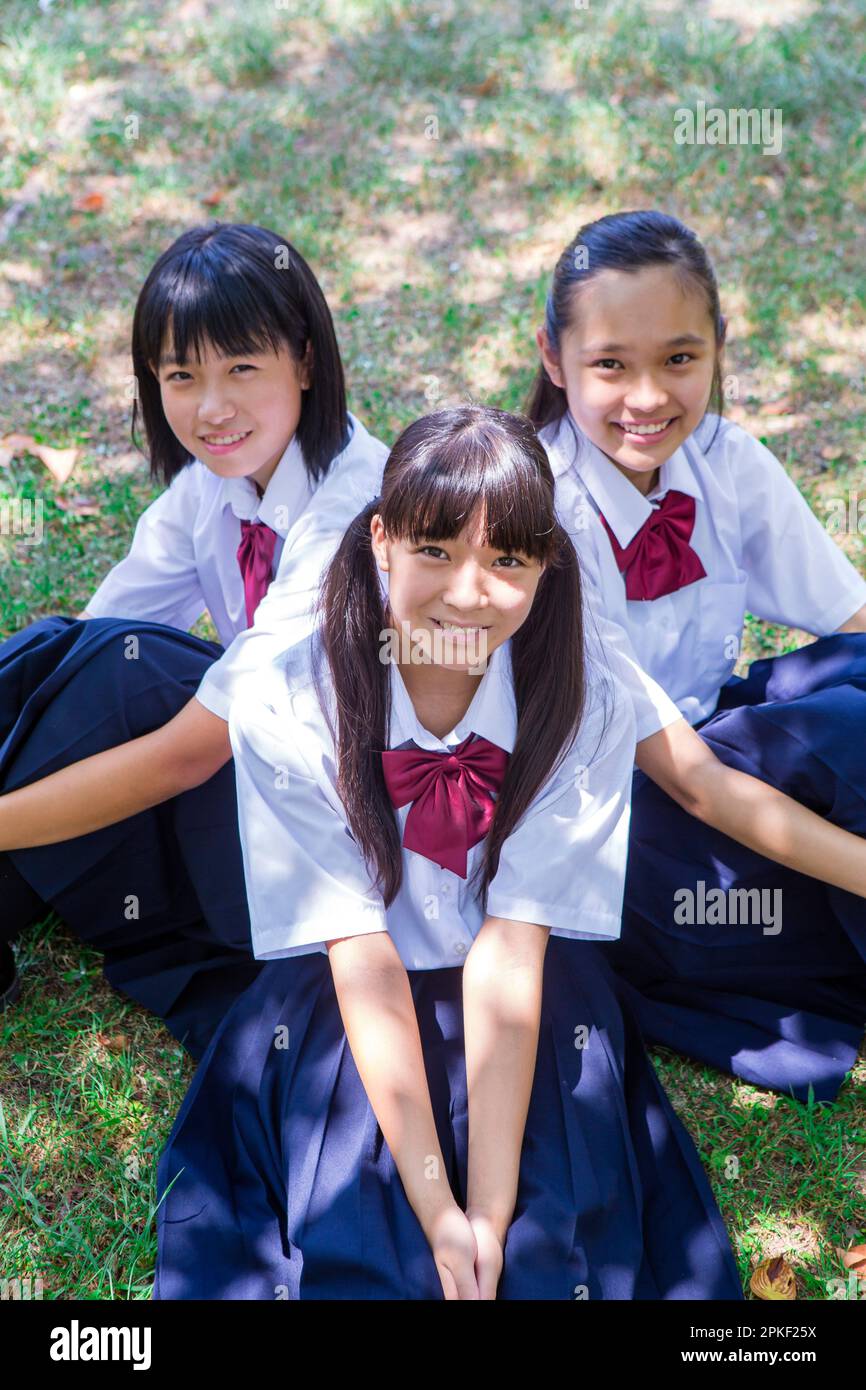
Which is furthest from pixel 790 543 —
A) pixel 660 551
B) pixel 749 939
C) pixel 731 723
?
pixel 749 939

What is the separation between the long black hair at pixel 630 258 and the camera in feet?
8.61

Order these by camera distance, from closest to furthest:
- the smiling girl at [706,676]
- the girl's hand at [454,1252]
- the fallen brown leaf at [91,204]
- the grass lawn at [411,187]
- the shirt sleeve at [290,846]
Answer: the girl's hand at [454,1252] < the shirt sleeve at [290,846] < the smiling girl at [706,676] < the grass lawn at [411,187] < the fallen brown leaf at [91,204]

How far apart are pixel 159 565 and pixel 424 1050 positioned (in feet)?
4.23

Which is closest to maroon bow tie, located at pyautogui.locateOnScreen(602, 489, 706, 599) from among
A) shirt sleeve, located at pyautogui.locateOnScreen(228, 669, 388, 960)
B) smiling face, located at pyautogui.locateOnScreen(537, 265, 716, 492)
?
smiling face, located at pyautogui.locateOnScreen(537, 265, 716, 492)

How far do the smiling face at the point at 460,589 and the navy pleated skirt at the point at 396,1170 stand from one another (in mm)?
613

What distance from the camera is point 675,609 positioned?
9.50 ft

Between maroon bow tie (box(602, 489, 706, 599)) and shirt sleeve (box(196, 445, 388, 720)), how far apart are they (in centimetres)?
52

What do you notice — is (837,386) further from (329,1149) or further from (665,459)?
(329,1149)

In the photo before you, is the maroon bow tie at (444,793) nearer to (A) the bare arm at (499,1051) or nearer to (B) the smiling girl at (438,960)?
(B) the smiling girl at (438,960)

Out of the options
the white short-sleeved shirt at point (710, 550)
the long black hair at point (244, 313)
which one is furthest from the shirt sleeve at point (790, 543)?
the long black hair at point (244, 313)

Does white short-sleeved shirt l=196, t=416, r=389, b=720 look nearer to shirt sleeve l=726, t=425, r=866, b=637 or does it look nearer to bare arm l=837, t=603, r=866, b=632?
shirt sleeve l=726, t=425, r=866, b=637

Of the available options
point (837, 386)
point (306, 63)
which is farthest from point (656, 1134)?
point (306, 63)
